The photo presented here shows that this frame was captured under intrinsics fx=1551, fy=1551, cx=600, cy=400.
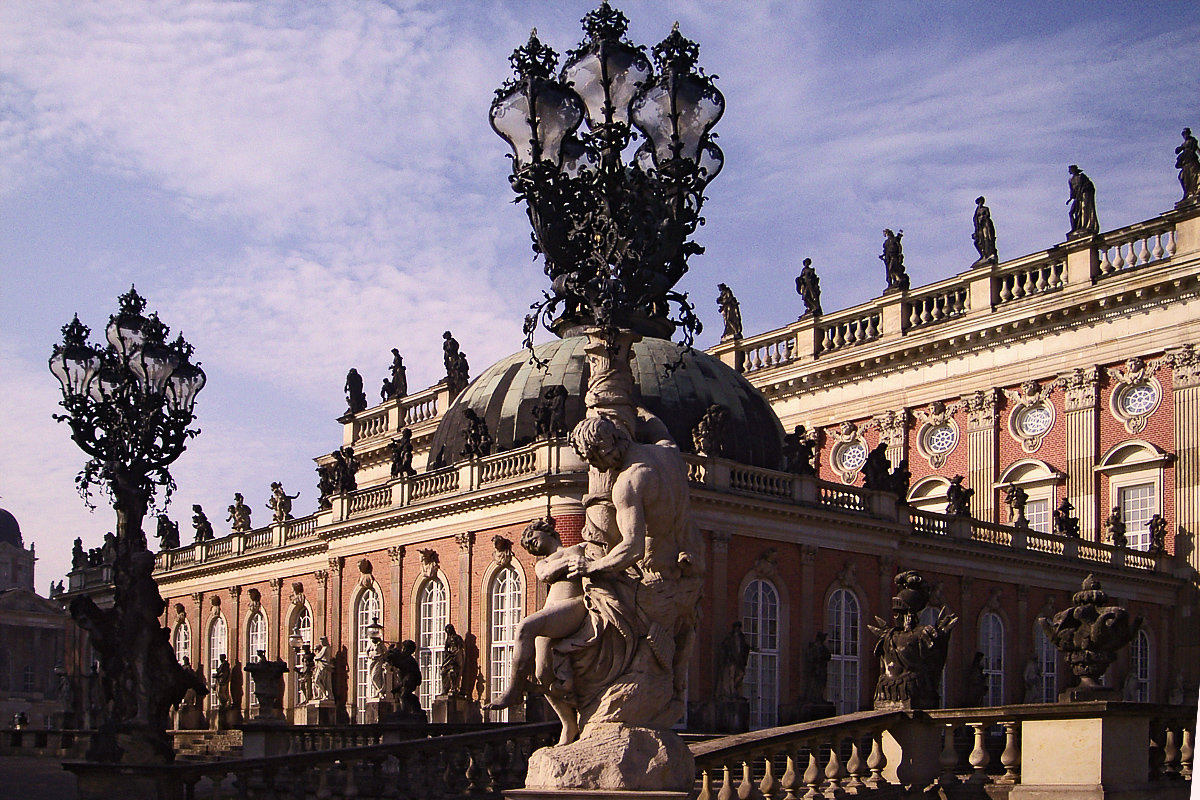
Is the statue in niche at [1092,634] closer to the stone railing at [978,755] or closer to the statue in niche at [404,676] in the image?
the stone railing at [978,755]

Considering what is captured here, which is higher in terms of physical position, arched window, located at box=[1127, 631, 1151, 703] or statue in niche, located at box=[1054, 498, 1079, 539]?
statue in niche, located at box=[1054, 498, 1079, 539]

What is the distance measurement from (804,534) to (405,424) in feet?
88.6

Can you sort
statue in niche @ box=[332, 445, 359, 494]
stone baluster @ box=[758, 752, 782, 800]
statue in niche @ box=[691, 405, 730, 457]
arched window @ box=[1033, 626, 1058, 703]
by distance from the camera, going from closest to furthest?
stone baluster @ box=[758, 752, 782, 800] → statue in niche @ box=[691, 405, 730, 457] → arched window @ box=[1033, 626, 1058, 703] → statue in niche @ box=[332, 445, 359, 494]

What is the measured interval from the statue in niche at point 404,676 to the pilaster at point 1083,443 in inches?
845

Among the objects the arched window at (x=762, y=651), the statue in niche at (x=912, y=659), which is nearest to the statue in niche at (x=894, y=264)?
the arched window at (x=762, y=651)

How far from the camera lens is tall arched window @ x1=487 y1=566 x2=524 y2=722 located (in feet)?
106

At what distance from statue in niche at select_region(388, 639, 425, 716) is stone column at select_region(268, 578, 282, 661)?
16327 millimetres

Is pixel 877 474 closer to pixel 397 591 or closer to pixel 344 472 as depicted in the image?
pixel 397 591

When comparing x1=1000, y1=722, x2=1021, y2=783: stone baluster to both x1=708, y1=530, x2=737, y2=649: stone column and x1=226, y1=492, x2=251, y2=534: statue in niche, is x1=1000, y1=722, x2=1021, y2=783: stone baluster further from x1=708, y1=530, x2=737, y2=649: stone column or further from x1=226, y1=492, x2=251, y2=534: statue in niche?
x1=226, y1=492, x2=251, y2=534: statue in niche

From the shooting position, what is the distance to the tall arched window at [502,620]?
32406mm

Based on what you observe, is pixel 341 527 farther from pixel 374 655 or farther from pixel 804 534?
pixel 804 534

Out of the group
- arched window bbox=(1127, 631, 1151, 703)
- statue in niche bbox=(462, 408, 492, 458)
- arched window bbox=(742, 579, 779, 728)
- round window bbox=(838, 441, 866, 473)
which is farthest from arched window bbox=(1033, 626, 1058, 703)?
statue in niche bbox=(462, 408, 492, 458)

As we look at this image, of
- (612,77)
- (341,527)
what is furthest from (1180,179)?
(612,77)

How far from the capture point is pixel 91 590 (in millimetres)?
55000
